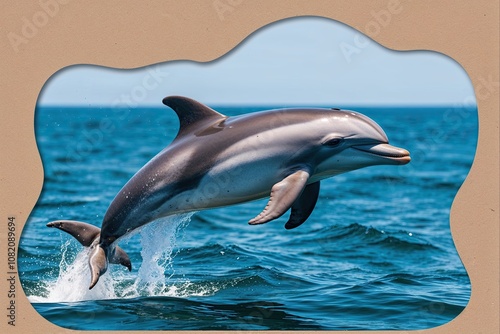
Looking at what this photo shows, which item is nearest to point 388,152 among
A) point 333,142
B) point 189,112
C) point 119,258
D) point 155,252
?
point 333,142

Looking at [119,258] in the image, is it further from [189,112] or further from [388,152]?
[388,152]

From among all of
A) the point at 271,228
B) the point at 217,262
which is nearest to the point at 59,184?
the point at 271,228

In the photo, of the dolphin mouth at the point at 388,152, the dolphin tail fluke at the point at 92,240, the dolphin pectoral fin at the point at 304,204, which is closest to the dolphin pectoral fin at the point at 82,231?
the dolphin tail fluke at the point at 92,240

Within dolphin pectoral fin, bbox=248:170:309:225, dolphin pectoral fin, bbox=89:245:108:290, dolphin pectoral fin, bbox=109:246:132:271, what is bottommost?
dolphin pectoral fin, bbox=109:246:132:271

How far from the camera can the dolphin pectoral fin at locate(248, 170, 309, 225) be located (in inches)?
359

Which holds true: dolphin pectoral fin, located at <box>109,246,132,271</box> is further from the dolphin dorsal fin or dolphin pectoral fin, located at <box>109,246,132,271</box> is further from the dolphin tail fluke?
the dolphin dorsal fin

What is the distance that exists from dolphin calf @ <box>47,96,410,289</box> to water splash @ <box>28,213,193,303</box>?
742 mm

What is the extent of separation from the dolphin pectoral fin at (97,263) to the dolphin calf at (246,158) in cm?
3

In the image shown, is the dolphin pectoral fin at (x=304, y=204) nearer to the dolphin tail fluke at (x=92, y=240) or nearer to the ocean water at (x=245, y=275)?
the ocean water at (x=245, y=275)

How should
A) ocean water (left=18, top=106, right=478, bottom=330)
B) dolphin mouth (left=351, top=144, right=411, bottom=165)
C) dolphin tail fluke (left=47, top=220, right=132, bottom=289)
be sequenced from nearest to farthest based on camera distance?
dolphin mouth (left=351, top=144, right=411, bottom=165) → ocean water (left=18, top=106, right=478, bottom=330) → dolphin tail fluke (left=47, top=220, right=132, bottom=289)

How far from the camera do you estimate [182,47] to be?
393 inches

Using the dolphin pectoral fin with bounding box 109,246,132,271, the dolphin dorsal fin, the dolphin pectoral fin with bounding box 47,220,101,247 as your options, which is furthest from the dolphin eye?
the dolphin pectoral fin with bounding box 47,220,101,247

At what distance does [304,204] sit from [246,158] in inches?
53.0

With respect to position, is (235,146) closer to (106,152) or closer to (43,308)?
(43,308)
